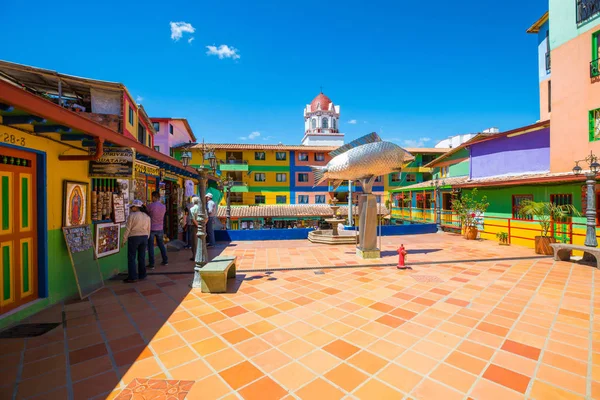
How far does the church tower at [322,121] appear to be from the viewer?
1640 inches

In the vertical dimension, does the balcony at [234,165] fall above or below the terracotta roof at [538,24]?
below

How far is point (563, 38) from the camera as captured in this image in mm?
11305

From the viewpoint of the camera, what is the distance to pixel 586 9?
413 inches

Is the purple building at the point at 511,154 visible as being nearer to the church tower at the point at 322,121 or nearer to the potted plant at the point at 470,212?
the potted plant at the point at 470,212

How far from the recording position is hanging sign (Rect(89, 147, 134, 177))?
16.5ft

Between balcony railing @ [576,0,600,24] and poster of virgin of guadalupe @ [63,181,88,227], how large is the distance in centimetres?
1730

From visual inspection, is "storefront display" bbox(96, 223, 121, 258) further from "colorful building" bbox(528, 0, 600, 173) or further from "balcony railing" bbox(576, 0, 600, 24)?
"balcony railing" bbox(576, 0, 600, 24)

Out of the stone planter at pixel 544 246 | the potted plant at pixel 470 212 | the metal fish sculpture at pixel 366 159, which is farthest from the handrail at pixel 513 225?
the metal fish sculpture at pixel 366 159

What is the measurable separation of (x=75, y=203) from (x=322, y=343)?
16.7 feet

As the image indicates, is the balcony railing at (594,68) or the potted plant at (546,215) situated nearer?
the potted plant at (546,215)

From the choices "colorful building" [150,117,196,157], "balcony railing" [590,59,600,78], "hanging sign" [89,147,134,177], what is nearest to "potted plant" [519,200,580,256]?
"balcony railing" [590,59,600,78]

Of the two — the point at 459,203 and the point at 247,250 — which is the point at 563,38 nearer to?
the point at 459,203

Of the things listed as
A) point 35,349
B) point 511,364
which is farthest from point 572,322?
point 35,349

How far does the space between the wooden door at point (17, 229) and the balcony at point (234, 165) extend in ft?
82.8
